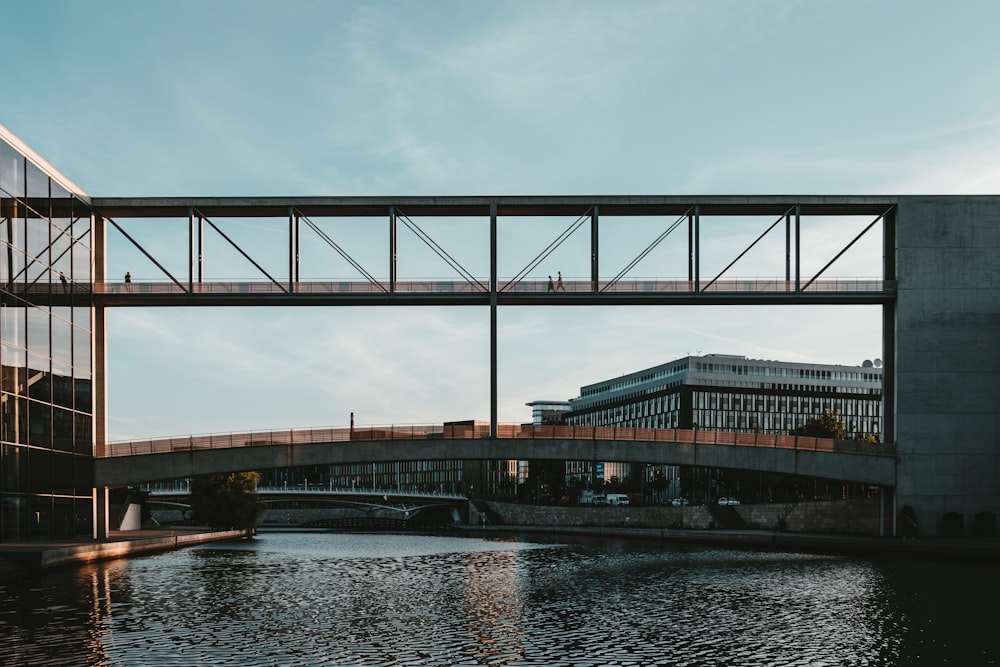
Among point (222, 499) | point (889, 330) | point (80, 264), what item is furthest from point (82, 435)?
point (889, 330)

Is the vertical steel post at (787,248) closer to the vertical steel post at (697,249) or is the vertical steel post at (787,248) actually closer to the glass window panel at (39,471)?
the vertical steel post at (697,249)

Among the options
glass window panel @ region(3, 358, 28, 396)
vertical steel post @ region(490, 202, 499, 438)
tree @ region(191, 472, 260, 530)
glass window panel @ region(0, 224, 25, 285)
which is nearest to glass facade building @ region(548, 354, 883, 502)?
tree @ region(191, 472, 260, 530)

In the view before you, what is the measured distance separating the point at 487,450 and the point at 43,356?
2108 cm

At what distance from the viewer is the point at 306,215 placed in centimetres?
5912

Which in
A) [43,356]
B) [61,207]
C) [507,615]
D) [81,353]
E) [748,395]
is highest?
[61,207]

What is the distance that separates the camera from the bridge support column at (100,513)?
56.3 m

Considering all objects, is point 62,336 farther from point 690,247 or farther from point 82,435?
point 690,247

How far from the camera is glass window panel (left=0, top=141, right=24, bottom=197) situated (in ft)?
147

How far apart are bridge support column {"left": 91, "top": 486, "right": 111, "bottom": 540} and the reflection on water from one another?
9.68 m

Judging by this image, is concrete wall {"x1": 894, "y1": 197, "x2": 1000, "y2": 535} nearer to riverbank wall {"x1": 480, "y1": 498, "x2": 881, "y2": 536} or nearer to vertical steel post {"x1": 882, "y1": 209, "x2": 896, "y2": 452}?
vertical steel post {"x1": 882, "y1": 209, "x2": 896, "y2": 452}

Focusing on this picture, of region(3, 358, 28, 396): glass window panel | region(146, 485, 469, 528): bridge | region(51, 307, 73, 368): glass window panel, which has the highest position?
region(51, 307, 73, 368): glass window panel

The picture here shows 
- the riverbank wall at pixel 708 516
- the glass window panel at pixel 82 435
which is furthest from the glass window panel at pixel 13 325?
the riverbank wall at pixel 708 516

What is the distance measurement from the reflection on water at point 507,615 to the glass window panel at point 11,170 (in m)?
16.1

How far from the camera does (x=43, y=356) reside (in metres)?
49.2
